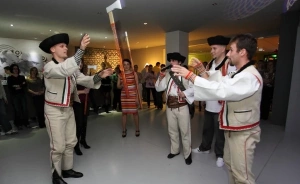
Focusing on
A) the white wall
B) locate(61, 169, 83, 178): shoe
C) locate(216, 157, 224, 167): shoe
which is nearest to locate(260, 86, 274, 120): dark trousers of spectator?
locate(216, 157, 224, 167): shoe

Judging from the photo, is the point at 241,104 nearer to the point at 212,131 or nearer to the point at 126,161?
the point at 212,131

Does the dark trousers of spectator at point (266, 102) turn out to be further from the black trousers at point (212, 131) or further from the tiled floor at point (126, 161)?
the black trousers at point (212, 131)

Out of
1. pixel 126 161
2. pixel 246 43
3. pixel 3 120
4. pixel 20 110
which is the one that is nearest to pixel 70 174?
pixel 126 161

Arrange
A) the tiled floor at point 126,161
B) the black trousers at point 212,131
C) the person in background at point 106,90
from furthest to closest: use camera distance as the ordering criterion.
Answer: the person in background at point 106,90 → the black trousers at point 212,131 → the tiled floor at point 126,161

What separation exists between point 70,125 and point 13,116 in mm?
3200

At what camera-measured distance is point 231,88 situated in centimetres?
115

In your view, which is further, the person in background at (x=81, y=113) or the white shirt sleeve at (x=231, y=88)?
the person in background at (x=81, y=113)

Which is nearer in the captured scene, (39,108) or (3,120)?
(3,120)

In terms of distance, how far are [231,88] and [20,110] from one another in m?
4.47

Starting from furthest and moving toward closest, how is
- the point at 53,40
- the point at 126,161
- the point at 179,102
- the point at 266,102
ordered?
the point at 266,102 → the point at 126,161 → the point at 179,102 → the point at 53,40

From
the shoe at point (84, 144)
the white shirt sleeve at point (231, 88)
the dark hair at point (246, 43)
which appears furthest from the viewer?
the shoe at point (84, 144)

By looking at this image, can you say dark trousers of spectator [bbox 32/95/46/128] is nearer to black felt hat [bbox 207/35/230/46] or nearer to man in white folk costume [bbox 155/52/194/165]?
man in white folk costume [bbox 155/52/194/165]

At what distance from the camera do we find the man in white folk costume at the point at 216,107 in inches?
84.4

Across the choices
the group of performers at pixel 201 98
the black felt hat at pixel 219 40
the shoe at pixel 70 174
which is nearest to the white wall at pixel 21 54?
the group of performers at pixel 201 98
